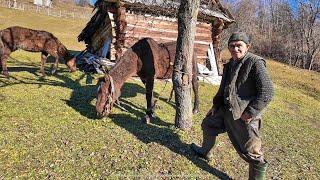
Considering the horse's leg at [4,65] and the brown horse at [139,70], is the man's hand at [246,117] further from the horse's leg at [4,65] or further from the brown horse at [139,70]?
the horse's leg at [4,65]

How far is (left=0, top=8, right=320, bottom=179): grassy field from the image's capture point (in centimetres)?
606

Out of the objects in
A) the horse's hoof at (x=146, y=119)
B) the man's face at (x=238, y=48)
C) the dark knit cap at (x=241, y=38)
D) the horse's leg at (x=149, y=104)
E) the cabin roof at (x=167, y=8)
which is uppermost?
the cabin roof at (x=167, y=8)

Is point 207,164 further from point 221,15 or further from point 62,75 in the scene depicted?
point 221,15

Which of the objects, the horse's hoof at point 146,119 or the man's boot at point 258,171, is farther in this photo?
the horse's hoof at point 146,119

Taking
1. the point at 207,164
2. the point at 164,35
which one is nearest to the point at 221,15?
the point at 164,35

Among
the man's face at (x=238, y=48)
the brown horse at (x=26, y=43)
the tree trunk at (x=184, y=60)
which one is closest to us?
the man's face at (x=238, y=48)

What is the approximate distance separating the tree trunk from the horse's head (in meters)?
1.52

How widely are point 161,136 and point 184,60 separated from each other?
173 centimetres

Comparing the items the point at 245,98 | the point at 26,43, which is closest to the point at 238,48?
the point at 245,98

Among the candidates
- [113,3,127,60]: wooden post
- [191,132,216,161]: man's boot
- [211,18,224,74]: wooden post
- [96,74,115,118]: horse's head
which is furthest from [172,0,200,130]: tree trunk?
[211,18,224,74]: wooden post

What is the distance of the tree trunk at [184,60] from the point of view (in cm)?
729

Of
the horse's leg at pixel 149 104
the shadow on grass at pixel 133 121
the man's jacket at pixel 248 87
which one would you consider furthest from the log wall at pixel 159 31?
the man's jacket at pixel 248 87

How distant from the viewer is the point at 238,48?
17.6ft

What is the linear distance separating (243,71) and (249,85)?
0.25 m
